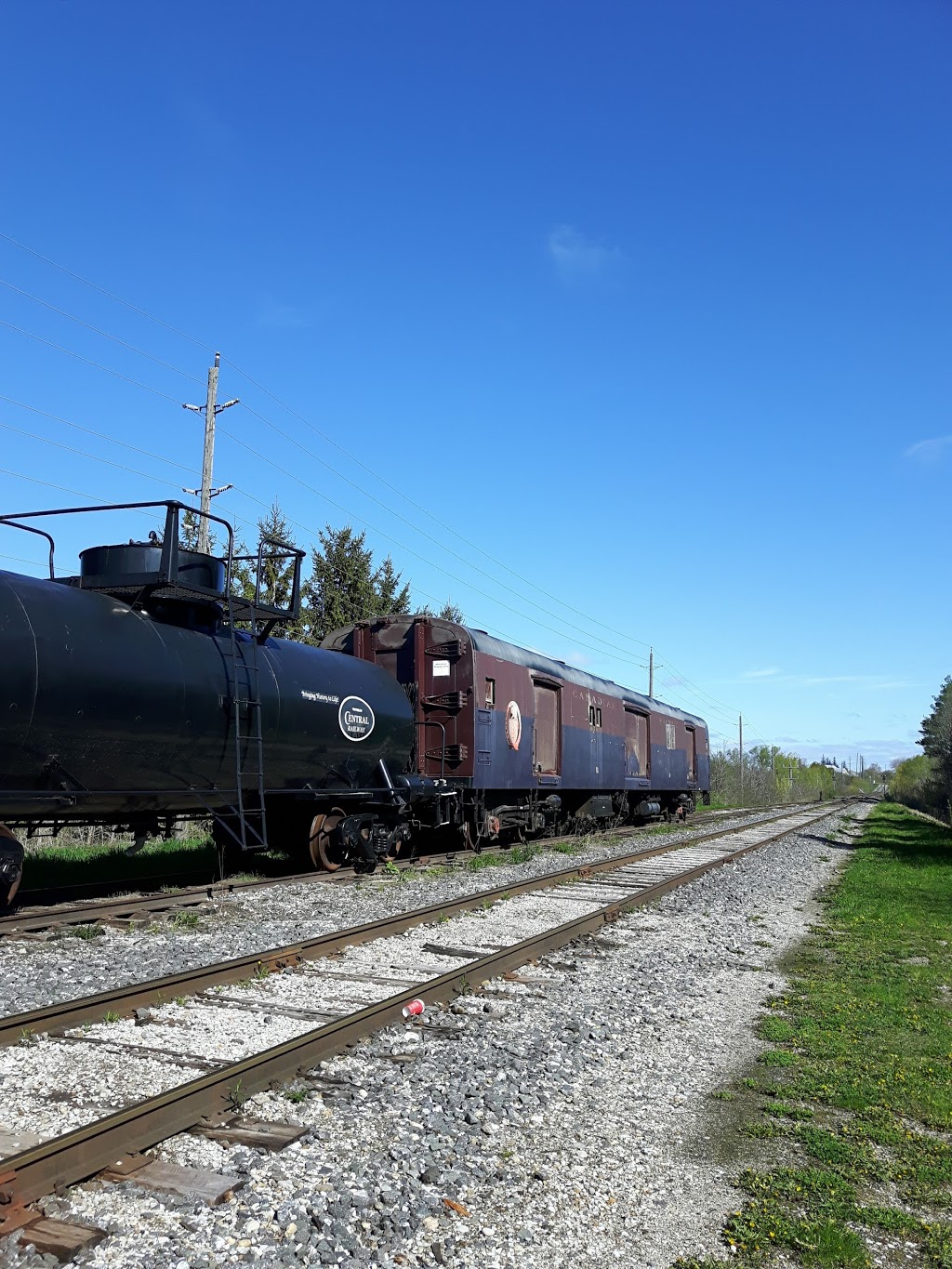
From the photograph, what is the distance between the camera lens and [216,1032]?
614 centimetres

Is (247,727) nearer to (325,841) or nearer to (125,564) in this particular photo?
(125,564)

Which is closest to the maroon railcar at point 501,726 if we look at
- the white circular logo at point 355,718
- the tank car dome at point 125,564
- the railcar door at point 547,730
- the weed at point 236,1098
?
the railcar door at point 547,730

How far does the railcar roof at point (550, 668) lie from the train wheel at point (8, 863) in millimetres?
9123

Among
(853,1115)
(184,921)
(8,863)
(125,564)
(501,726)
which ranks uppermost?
(125,564)

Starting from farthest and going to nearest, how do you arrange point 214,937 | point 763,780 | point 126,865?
point 763,780
point 126,865
point 214,937

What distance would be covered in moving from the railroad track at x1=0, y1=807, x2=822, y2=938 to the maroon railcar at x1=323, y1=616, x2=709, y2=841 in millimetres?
3083

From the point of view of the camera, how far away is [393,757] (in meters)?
15.3

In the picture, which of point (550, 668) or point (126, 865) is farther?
point (550, 668)

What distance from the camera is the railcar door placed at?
66.2ft

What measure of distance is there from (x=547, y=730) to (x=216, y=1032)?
48.5 feet

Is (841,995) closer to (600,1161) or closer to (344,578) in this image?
(600,1161)

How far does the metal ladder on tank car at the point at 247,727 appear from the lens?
1135cm

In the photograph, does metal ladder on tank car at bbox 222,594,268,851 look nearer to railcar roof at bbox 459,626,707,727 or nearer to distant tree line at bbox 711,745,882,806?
railcar roof at bbox 459,626,707,727

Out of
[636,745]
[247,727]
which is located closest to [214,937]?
[247,727]
